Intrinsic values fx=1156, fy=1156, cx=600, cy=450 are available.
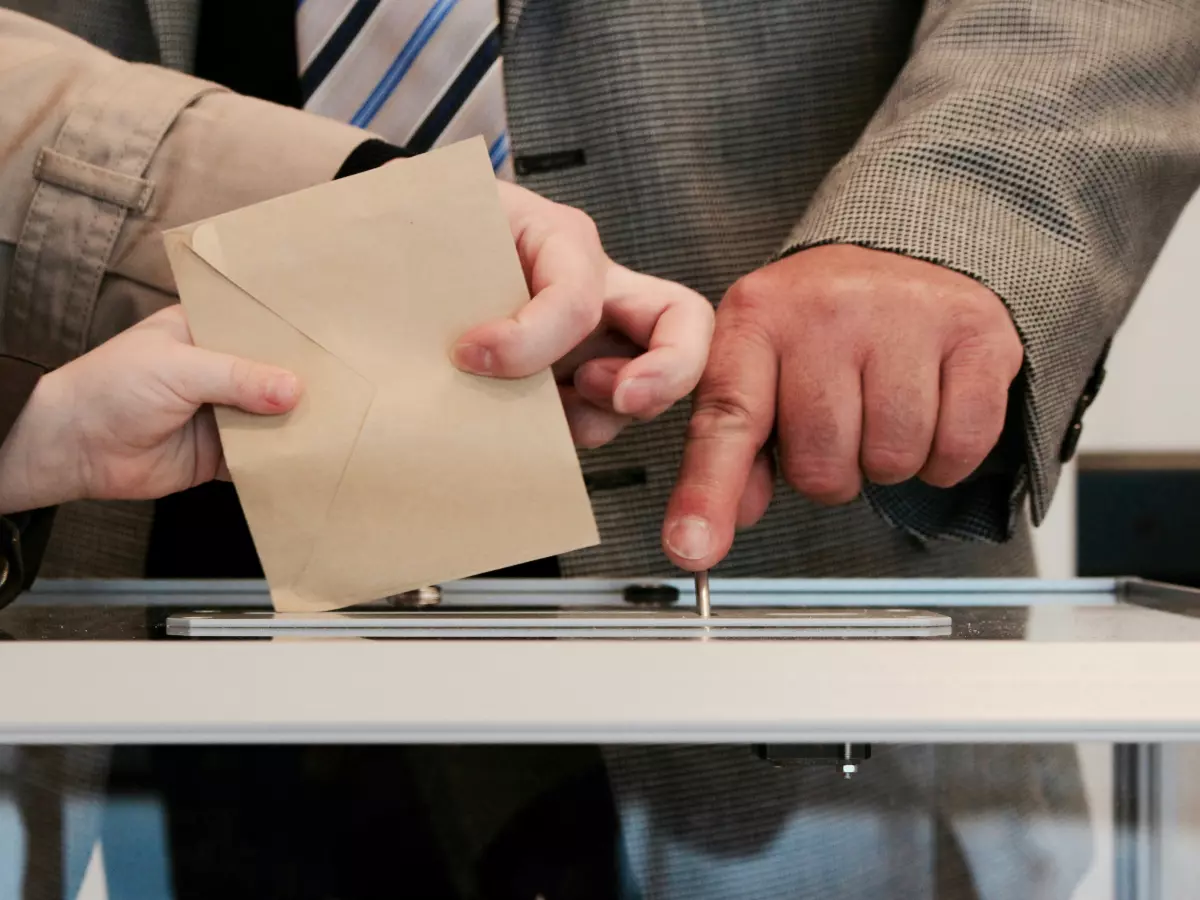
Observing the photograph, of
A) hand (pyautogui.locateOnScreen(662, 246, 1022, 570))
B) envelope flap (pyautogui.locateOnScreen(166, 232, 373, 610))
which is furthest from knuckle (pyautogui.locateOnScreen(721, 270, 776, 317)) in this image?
envelope flap (pyautogui.locateOnScreen(166, 232, 373, 610))

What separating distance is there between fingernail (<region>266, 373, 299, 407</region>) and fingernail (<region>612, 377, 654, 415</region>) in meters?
0.13

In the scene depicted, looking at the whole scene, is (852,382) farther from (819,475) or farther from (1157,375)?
(1157,375)

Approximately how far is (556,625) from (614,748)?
47 mm

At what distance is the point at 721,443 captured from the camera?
0.51 meters

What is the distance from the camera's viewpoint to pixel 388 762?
38 centimetres

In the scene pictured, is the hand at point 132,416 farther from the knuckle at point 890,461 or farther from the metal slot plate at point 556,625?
the knuckle at point 890,461

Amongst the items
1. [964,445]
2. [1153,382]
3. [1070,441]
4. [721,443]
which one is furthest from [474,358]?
[1153,382]

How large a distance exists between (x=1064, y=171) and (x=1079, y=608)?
0.24 metres

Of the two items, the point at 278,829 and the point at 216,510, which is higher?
the point at 216,510

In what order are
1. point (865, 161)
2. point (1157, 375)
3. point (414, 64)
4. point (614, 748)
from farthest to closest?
point (1157, 375), point (414, 64), point (865, 161), point (614, 748)

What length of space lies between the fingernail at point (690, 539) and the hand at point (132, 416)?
0.16 meters

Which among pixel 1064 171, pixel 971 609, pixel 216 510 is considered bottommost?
pixel 971 609

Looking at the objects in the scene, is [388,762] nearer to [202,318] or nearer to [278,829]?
[278,829]

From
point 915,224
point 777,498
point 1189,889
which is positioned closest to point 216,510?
point 777,498
